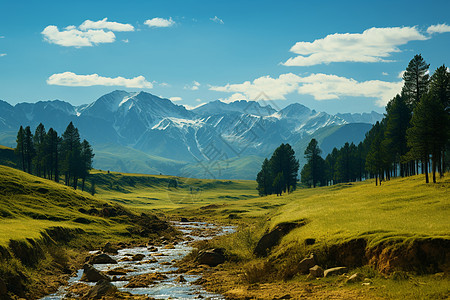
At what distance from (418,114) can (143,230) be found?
168ft

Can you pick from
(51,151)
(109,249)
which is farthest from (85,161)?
(109,249)

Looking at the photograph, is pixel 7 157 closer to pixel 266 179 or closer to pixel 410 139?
pixel 266 179

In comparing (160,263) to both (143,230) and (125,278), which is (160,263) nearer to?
(125,278)

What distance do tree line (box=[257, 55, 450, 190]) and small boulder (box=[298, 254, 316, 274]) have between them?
38.7 metres

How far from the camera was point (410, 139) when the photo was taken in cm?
6244

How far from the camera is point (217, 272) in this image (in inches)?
1373

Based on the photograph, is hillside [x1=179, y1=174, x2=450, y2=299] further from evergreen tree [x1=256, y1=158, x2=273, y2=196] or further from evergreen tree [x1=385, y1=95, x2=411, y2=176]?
evergreen tree [x1=256, y1=158, x2=273, y2=196]

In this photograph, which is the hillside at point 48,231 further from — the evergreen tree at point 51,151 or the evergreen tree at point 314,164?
the evergreen tree at point 314,164

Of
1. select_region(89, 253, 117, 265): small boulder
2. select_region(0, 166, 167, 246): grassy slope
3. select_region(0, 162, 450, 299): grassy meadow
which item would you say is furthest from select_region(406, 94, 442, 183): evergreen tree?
select_region(0, 166, 167, 246): grassy slope

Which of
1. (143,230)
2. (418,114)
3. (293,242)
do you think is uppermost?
(418,114)

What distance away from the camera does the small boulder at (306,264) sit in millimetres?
28906

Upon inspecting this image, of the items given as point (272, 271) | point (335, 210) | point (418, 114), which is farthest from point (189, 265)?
point (418, 114)

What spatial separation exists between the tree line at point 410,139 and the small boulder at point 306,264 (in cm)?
3870

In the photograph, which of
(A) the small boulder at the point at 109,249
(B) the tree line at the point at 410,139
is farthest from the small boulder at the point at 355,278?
(B) the tree line at the point at 410,139
